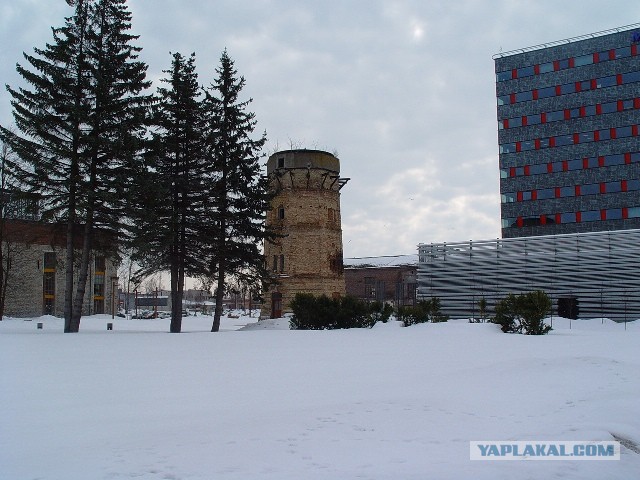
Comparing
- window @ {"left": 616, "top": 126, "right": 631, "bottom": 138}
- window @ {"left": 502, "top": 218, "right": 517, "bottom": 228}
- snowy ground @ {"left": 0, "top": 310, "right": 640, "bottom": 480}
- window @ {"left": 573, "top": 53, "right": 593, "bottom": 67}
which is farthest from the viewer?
window @ {"left": 502, "top": 218, "right": 517, "bottom": 228}

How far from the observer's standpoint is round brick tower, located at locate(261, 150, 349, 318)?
4125 centimetres

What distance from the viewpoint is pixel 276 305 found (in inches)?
1678

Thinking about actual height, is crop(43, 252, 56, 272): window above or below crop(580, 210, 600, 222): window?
below

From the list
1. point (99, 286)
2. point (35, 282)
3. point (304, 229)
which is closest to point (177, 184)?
point (304, 229)

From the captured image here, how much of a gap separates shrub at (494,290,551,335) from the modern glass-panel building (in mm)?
47318

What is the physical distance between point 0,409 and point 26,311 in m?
51.9

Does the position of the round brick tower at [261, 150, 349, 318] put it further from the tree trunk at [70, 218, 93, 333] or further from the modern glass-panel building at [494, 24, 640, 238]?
the modern glass-panel building at [494, 24, 640, 238]

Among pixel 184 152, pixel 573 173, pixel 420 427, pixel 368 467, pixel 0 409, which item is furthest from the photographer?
pixel 573 173

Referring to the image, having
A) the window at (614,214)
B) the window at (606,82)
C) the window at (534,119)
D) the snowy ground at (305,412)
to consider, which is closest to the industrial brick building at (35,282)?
the snowy ground at (305,412)

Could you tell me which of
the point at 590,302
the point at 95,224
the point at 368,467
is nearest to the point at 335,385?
the point at 368,467

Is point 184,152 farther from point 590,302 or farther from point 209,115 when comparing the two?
point 590,302

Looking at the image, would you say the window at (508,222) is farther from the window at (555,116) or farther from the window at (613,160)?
the window at (555,116)

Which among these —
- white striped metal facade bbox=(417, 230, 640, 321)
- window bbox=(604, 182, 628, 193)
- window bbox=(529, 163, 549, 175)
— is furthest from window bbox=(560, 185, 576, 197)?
white striped metal facade bbox=(417, 230, 640, 321)

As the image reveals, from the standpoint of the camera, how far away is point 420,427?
761 cm
